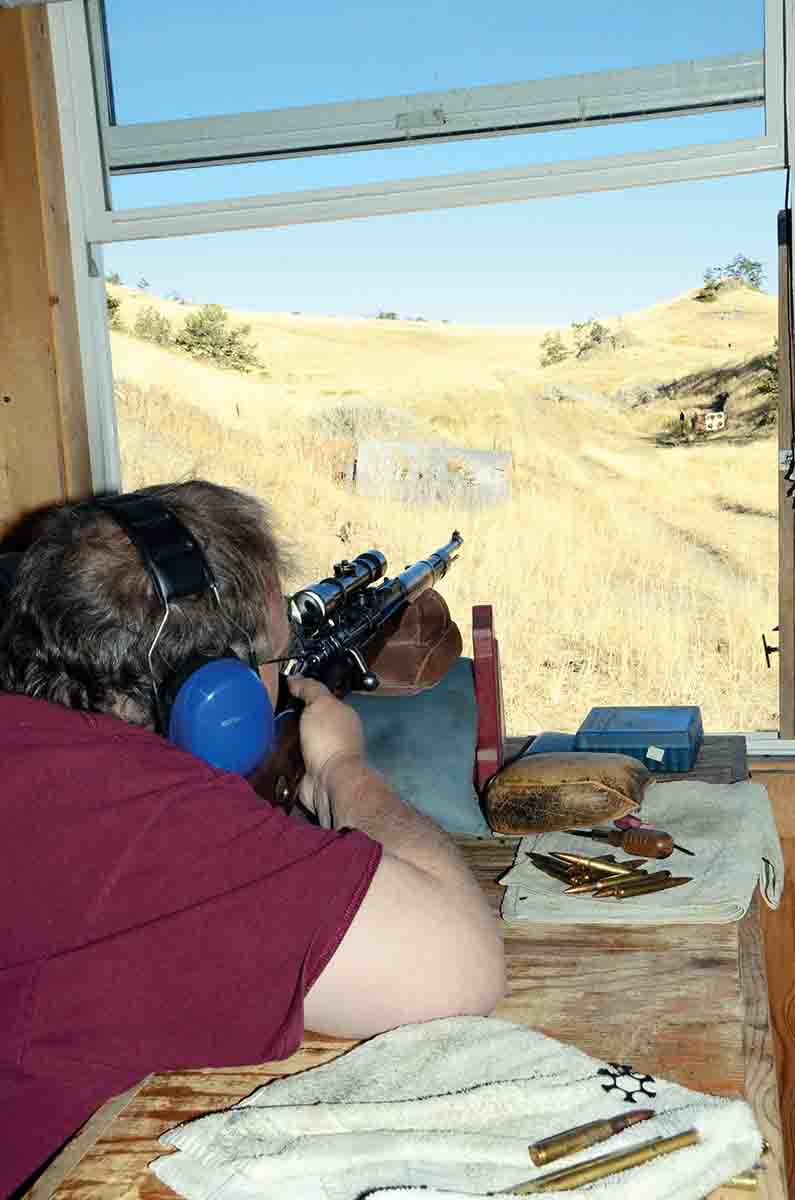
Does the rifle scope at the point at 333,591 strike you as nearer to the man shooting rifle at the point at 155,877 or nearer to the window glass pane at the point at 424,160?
the man shooting rifle at the point at 155,877

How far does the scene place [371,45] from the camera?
8.10ft

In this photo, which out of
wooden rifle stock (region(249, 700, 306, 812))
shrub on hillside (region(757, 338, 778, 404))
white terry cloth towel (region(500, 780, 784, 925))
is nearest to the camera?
wooden rifle stock (region(249, 700, 306, 812))

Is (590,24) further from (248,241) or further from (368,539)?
(368,539)

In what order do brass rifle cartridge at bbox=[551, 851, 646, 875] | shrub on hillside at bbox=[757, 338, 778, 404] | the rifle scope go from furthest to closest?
shrub on hillside at bbox=[757, 338, 778, 404], the rifle scope, brass rifle cartridge at bbox=[551, 851, 646, 875]

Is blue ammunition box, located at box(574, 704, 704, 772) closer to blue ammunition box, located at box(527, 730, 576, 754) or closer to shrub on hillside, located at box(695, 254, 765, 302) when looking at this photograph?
blue ammunition box, located at box(527, 730, 576, 754)

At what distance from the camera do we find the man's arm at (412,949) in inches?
37.1

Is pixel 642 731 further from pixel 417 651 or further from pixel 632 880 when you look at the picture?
pixel 632 880

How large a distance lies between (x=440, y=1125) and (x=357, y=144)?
87.1 inches

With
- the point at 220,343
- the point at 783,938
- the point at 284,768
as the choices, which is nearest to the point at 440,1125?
the point at 284,768

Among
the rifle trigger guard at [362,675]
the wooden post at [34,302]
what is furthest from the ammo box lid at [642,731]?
the wooden post at [34,302]

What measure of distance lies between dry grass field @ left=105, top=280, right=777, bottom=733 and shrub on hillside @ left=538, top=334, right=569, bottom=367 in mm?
16

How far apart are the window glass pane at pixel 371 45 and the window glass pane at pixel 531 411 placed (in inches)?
11.0

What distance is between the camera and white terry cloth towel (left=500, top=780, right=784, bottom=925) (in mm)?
1319

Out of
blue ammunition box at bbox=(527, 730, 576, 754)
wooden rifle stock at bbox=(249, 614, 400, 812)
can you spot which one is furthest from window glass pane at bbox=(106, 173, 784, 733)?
wooden rifle stock at bbox=(249, 614, 400, 812)
